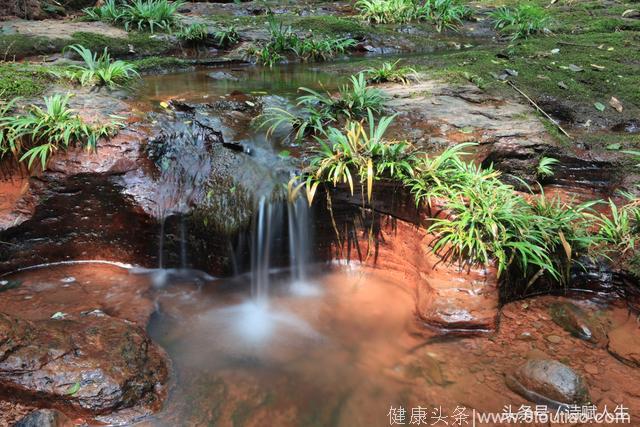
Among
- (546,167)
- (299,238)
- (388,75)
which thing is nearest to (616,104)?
(546,167)

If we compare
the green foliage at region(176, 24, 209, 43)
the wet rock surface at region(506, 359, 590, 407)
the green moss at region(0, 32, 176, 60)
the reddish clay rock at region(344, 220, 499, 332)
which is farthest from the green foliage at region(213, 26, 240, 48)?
the wet rock surface at region(506, 359, 590, 407)

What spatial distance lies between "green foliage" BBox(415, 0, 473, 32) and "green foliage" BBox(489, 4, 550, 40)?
0.82 meters

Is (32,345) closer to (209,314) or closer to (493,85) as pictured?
(209,314)

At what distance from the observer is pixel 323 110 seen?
524 centimetres

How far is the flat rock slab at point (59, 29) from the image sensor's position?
7.48m

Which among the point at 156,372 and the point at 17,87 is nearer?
the point at 156,372

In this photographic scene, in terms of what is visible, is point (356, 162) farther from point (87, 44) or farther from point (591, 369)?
point (87, 44)

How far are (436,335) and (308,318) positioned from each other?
113 cm

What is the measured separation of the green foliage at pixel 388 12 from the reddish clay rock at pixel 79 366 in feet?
28.5

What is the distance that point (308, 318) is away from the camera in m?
4.10

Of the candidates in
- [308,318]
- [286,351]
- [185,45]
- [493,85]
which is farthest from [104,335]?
[185,45]

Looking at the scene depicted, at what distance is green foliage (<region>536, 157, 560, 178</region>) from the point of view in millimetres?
4836

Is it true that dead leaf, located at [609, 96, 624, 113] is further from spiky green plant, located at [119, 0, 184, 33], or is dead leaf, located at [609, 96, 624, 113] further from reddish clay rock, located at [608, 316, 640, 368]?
spiky green plant, located at [119, 0, 184, 33]

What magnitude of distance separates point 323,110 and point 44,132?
2.89 meters
